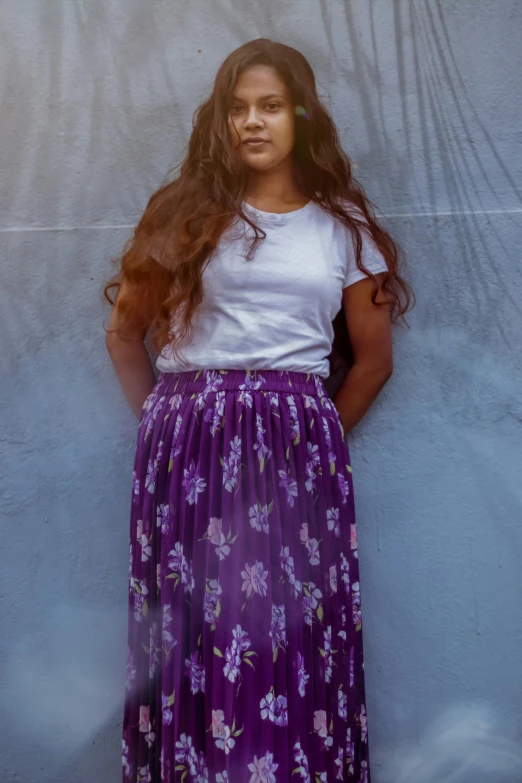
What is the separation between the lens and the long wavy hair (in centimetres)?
227

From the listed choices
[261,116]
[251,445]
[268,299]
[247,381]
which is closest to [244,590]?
[251,445]

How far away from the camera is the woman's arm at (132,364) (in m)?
2.51

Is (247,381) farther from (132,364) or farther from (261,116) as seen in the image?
(261,116)

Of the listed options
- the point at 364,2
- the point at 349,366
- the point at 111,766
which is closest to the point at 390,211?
the point at 349,366

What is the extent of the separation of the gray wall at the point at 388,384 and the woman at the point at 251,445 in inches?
8.4

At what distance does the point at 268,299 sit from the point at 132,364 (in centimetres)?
50

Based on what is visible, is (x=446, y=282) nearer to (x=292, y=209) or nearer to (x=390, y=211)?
(x=390, y=211)

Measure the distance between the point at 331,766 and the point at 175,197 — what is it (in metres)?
1.51

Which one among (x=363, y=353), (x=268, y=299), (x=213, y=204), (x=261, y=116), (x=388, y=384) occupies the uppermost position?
(x=261, y=116)

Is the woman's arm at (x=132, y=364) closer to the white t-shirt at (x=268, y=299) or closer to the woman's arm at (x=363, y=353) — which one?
the white t-shirt at (x=268, y=299)

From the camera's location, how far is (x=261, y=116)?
2281mm

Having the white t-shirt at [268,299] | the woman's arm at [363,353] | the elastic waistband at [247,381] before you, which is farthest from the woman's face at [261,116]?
the elastic waistband at [247,381]

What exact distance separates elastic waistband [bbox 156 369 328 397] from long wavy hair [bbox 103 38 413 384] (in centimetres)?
8

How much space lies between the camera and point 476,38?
2574 millimetres
